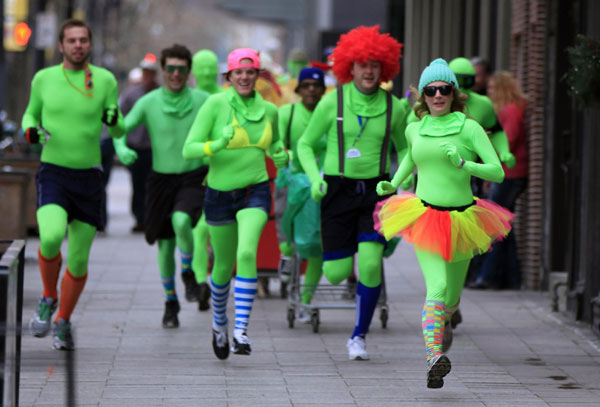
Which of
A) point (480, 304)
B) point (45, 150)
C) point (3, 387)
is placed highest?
→ point (45, 150)

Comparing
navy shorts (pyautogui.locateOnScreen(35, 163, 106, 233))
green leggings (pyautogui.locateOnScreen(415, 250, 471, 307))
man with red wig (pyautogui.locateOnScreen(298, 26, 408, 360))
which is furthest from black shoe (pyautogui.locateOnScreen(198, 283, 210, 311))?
green leggings (pyautogui.locateOnScreen(415, 250, 471, 307))

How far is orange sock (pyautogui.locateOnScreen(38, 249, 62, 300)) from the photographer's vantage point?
344 inches

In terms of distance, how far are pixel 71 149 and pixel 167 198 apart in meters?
1.23

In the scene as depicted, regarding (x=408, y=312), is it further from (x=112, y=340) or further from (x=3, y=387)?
(x=3, y=387)

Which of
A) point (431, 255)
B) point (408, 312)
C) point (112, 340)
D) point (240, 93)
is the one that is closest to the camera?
point (431, 255)

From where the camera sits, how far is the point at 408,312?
430 inches

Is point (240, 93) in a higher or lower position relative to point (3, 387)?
higher

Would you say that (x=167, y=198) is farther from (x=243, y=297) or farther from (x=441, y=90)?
(x=441, y=90)

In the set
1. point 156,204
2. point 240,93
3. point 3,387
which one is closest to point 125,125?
point 156,204

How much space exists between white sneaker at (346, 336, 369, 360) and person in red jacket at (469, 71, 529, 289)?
4.23m

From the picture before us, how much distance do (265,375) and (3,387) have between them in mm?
3122

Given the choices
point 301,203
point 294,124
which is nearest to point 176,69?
point 294,124

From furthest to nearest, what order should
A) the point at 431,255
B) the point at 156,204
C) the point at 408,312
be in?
the point at 408,312, the point at 156,204, the point at 431,255

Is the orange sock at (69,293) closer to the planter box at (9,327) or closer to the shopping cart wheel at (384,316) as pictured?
the shopping cart wheel at (384,316)
